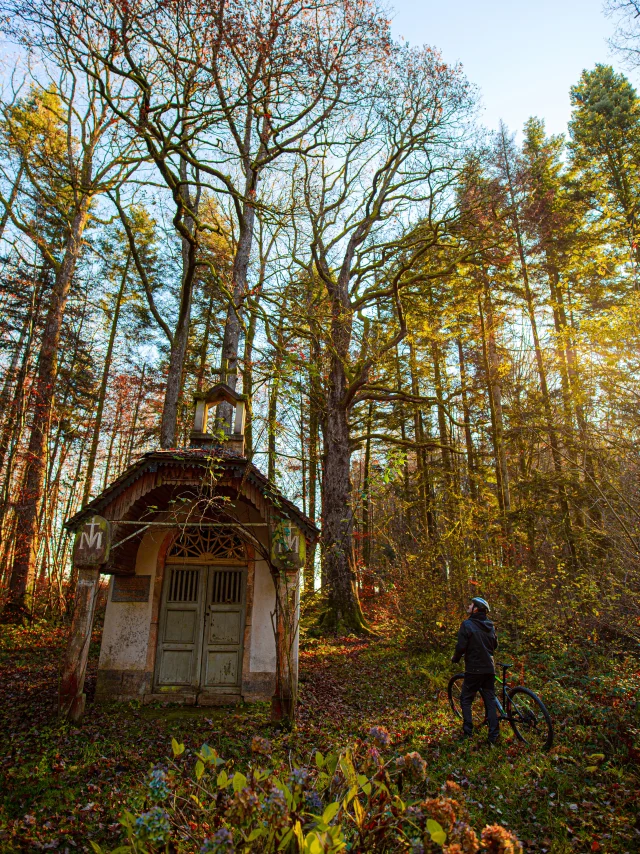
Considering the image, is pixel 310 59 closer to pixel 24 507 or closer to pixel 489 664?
pixel 489 664

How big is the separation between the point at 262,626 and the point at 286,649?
155 centimetres

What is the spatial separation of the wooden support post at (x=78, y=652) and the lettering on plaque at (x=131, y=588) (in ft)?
4.41

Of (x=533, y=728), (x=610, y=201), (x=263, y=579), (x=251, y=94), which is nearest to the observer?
(x=533, y=728)

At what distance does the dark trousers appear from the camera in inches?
262

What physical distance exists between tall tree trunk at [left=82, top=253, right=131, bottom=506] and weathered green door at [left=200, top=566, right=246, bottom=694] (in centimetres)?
835

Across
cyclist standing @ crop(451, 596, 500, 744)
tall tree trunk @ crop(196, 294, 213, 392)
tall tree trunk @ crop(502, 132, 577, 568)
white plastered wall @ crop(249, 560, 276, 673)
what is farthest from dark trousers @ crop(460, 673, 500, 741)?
tall tree trunk @ crop(196, 294, 213, 392)

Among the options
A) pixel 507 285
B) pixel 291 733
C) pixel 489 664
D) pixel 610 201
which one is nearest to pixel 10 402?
pixel 291 733

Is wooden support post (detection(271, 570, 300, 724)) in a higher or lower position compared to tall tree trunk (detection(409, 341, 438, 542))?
lower

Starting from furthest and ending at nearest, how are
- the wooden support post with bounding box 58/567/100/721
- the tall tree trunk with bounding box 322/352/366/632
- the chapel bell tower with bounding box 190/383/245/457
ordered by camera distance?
the tall tree trunk with bounding box 322/352/366/632 → the chapel bell tower with bounding box 190/383/245/457 → the wooden support post with bounding box 58/567/100/721

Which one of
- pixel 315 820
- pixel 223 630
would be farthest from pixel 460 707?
pixel 315 820

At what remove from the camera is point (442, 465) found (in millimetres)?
19281

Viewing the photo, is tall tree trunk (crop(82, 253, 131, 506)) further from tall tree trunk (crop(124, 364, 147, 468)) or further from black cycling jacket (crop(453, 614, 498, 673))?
black cycling jacket (crop(453, 614, 498, 673))

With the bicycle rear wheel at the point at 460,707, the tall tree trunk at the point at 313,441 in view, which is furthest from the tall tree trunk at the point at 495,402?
the bicycle rear wheel at the point at 460,707

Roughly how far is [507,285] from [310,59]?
1022 centimetres
